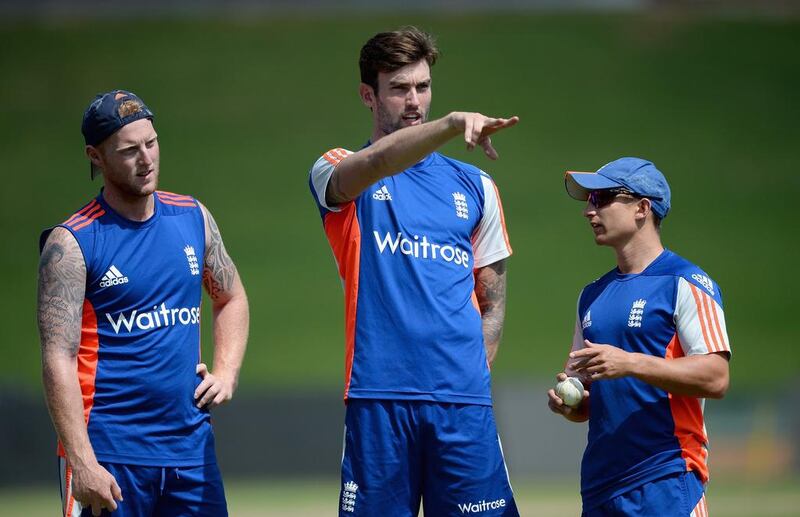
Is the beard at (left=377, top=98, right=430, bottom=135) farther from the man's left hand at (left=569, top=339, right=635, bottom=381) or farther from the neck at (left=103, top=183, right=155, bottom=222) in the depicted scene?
the man's left hand at (left=569, top=339, right=635, bottom=381)

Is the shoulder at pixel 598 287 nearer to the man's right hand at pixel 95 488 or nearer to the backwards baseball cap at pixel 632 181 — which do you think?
the backwards baseball cap at pixel 632 181

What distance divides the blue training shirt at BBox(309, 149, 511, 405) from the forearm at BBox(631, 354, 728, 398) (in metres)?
0.71

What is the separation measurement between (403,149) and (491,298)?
1.01m

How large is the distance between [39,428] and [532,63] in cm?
1028

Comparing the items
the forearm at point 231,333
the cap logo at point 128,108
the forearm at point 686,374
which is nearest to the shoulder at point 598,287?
the forearm at point 686,374

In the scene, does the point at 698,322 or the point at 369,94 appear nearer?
the point at 698,322

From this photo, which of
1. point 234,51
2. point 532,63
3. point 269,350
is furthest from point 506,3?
point 269,350

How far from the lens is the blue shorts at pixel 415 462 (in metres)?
4.00

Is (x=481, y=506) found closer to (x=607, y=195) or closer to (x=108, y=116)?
(x=607, y=195)

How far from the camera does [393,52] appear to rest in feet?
14.3

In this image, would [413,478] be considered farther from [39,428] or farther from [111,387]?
[39,428]

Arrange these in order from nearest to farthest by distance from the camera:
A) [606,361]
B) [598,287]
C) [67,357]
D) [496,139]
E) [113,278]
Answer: [606,361] → [67,357] → [113,278] → [598,287] → [496,139]

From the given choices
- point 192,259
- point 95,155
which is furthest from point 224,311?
point 95,155

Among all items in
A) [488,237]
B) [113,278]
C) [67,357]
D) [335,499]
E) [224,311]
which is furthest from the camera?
[335,499]
